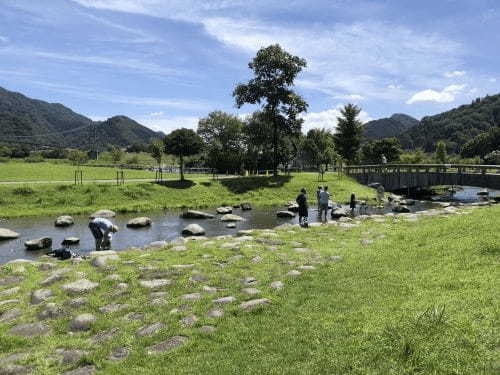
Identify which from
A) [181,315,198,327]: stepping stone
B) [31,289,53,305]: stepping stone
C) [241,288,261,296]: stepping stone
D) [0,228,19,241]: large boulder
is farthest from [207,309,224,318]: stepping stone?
[0,228,19,241]: large boulder

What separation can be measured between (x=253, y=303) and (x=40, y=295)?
20.5ft

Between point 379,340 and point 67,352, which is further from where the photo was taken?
point 67,352

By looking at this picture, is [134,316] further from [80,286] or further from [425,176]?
[425,176]

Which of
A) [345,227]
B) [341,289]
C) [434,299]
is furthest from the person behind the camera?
[345,227]

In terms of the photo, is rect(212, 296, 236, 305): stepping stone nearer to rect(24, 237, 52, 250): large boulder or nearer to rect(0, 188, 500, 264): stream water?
rect(0, 188, 500, 264): stream water

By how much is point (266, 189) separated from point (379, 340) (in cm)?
4765

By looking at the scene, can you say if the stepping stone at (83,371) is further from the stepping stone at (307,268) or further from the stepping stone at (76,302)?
the stepping stone at (307,268)

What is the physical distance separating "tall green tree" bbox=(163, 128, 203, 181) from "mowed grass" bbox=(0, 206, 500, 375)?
39.1 meters

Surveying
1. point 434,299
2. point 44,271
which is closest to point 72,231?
point 44,271

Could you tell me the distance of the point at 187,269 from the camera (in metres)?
14.3

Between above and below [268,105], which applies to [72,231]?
below

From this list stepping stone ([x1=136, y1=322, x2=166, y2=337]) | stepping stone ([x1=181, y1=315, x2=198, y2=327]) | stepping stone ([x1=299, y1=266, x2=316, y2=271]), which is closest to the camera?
stepping stone ([x1=136, y1=322, x2=166, y2=337])

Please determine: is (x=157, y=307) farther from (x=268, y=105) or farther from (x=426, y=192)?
(x=426, y=192)

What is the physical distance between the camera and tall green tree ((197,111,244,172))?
9806 cm
